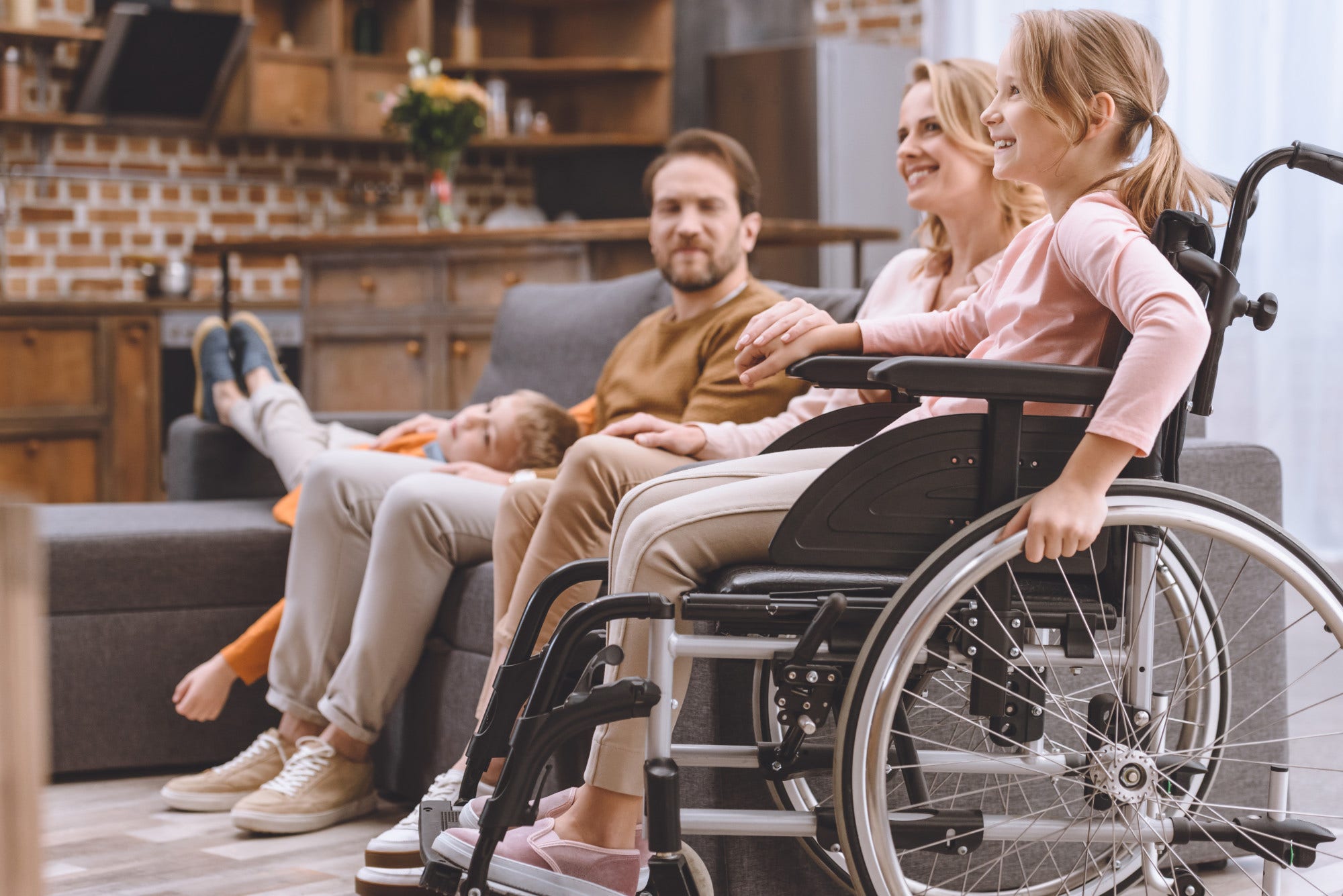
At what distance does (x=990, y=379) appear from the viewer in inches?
49.3

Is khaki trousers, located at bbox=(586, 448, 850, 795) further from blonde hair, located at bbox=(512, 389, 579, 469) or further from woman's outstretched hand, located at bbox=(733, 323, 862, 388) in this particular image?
blonde hair, located at bbox=(512, 389, 579, 469)

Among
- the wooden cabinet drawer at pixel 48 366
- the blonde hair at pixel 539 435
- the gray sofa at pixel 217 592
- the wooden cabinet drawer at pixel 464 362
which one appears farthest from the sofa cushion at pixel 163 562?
the wooden cabinet drawer at pixel 48 366

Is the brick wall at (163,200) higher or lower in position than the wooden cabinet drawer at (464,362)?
higher

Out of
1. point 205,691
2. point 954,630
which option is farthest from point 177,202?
point 954,630

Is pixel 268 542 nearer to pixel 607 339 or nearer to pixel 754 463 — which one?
pixel 607 339

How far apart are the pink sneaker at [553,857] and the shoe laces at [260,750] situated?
0.91 meters

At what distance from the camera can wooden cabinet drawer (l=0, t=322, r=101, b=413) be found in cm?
495

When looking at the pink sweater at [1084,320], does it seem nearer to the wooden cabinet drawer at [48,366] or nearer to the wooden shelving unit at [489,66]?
the wooden cabinet drawer at [48,366]

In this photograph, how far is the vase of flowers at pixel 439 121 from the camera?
4.84 m

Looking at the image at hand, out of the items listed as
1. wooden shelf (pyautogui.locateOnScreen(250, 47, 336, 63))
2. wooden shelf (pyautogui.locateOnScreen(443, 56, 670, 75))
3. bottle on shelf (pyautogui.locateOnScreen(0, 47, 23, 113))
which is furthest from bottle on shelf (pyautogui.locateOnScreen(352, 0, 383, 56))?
bottle on shelf (pyautogui.locateOnScreen(0, 47, 23, 113))

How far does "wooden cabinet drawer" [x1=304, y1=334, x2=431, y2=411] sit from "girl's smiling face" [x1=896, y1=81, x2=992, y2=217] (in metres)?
2.59

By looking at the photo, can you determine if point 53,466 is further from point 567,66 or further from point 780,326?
point 780,326

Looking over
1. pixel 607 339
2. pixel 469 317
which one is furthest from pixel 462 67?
pixel 607 339

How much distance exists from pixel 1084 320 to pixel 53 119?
481 centimetres
